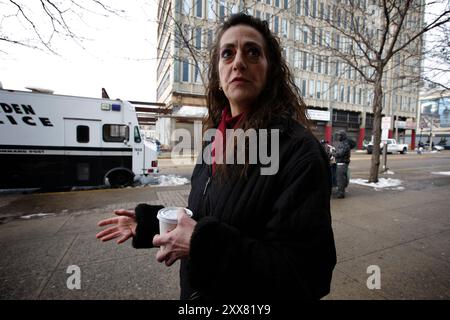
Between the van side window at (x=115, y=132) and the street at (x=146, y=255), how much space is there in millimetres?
2714

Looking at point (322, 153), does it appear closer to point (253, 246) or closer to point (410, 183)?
point (253, 246)

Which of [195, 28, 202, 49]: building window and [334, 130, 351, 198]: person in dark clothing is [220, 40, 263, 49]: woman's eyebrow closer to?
[334, 130, 351, 198]: person in dark clothing

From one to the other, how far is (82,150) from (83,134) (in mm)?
516

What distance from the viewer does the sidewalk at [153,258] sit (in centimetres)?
268

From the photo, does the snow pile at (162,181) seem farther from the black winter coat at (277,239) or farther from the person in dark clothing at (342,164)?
the black winter coat at (277,239)

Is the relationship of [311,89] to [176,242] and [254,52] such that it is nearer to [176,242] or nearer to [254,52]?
[254,52]

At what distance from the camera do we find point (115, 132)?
835 centimetres

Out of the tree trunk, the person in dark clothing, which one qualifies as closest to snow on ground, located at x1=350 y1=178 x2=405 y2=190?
the tree trunk

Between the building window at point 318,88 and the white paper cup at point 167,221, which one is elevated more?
the building window at point 318,88

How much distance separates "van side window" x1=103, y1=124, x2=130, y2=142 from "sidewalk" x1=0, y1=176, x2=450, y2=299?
298 cm

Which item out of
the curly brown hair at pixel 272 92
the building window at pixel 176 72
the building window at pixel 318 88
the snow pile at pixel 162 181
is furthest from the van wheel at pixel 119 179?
Answer: the building window at pixel 318 88

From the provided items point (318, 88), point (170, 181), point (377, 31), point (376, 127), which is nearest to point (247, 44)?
point (170, 181)

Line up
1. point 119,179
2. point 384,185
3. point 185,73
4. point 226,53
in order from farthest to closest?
point 185,73 < point 384,185 < point 119,179 < point 226,53

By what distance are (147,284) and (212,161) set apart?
211 cm
